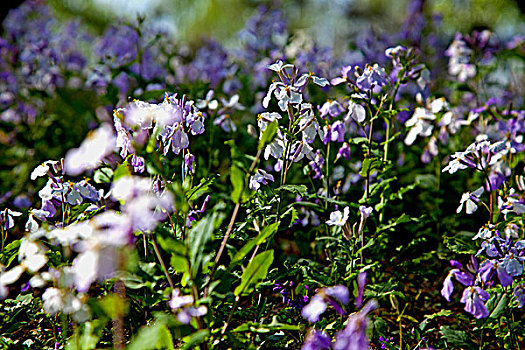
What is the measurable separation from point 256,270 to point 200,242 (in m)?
0.16

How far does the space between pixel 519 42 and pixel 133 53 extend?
2800 mm

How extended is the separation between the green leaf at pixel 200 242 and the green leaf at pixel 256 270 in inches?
4.6

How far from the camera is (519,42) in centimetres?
336

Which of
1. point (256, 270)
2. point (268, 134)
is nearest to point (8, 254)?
point (256, 270)

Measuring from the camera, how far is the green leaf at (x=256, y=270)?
122 cm

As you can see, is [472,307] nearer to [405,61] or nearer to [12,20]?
[405,61]

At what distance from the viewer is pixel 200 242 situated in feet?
3.92

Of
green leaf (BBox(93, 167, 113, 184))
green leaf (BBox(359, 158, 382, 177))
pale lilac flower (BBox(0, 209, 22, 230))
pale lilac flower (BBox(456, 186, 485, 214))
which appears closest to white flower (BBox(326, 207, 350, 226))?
green leaf (BBox(359, 158, 382, 177))

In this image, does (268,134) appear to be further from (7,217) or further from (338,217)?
(7,217)

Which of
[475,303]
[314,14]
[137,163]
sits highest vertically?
[137,163]

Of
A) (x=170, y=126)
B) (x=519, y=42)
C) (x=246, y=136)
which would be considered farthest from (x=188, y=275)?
(x=519, y=42)

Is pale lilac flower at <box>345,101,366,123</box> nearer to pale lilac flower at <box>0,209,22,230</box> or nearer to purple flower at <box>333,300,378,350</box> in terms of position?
purple flower at <box>333,300,378,350</box>

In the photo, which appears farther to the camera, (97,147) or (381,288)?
(381,288)

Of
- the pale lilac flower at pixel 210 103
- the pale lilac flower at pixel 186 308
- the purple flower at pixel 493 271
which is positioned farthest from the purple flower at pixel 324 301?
the pale lilac flower at pixel 210 103
